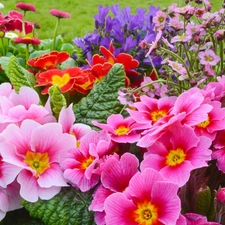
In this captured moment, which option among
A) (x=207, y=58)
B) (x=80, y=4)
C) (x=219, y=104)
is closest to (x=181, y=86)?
(x=207, y=58)

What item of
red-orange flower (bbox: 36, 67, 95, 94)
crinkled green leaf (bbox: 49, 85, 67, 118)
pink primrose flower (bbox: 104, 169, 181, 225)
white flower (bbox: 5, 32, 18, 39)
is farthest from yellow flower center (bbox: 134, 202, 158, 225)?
white flower (bbox: 5, 32, 18, 39)

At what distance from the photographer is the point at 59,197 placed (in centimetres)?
86

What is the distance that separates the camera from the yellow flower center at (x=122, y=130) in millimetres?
878

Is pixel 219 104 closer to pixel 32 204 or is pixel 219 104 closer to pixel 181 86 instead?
pixel 181 86

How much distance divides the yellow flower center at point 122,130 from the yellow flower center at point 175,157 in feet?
0.32

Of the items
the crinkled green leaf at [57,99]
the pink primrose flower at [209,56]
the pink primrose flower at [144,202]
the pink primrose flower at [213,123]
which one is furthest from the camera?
the pink primrose flower at [209,56]

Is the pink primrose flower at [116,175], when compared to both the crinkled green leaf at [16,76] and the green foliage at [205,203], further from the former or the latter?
the crinkled green leaf at [16,76]

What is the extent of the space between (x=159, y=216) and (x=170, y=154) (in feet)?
0.37

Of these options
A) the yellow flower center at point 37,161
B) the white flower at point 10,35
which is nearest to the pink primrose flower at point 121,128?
the yellow flower center at point 37,161

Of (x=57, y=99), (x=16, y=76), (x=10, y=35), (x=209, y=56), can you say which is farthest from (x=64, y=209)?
(x=10, y=35)

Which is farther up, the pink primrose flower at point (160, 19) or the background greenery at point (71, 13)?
the pink primrose flower at point (160, 19)

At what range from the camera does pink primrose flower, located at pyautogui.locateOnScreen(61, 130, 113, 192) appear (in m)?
0.84

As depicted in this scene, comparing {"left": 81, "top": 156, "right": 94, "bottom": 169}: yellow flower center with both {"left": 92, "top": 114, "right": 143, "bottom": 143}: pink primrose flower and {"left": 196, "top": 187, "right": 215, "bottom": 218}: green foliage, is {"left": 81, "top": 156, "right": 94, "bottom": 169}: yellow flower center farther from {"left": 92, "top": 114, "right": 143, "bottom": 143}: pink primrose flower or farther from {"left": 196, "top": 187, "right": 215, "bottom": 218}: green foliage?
{"left": 196, "top": 187, "right": 215, "bottom": 218}: green foliage

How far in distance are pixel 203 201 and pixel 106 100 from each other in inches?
11.8
